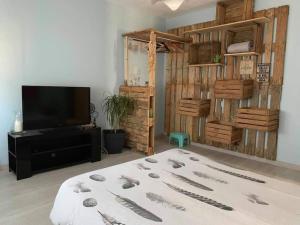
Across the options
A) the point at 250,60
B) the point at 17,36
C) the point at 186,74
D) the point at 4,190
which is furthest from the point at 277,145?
the point at 17,36

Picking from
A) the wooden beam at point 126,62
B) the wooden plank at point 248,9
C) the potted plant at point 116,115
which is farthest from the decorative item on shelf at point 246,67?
the wooden beam at point 126,62

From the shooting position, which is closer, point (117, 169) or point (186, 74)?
point (117, 169)

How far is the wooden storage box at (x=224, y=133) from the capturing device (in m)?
3.74

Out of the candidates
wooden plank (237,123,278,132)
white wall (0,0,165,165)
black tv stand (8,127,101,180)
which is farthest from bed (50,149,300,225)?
white wall (0,0,165,165)

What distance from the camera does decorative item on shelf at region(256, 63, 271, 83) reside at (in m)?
3.61

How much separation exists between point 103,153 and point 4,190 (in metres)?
1.65

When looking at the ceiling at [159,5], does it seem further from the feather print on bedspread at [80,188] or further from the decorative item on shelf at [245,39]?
the feather print on bedspread at [80,188]

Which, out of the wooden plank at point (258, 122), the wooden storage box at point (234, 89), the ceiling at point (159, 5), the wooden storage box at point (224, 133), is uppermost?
the ceiling at point (159, 5)

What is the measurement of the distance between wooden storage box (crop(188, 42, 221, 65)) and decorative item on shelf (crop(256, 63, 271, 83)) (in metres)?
0.81

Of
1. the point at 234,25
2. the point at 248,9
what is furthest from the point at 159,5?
the point at 248,9

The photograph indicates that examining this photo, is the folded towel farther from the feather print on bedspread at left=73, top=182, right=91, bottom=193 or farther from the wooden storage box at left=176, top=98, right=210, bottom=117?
the feather print on bedspread at left=73, top=182, right=91, bottom=193

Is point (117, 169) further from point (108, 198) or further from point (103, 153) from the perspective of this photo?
point (103, 153)

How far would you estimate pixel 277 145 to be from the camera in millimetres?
3594

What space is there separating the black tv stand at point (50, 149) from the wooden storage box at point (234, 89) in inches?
82.4
